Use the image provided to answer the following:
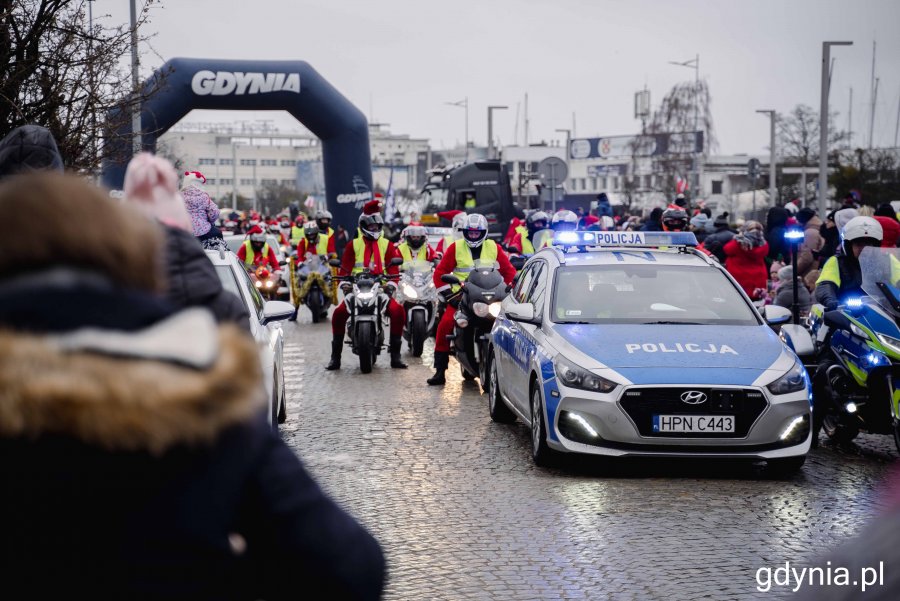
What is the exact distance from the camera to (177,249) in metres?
3.02

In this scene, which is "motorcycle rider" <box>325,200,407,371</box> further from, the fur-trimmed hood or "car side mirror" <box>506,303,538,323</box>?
the fur-trimmed hood

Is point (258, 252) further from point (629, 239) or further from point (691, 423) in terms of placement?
point (691, 423)

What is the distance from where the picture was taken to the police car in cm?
892

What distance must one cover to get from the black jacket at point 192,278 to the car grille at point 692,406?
6047 millimetres

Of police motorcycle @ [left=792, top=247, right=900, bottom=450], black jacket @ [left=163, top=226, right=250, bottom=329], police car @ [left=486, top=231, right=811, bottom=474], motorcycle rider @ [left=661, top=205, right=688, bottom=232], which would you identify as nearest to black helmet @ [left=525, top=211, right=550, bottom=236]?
motorcycle rider @ [left=661, top=205, right=688, bottom=232]

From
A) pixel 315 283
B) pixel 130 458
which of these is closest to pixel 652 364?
pixel 130 458

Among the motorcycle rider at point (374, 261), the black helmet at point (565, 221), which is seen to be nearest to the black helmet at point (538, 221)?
the black helmet at point (565, 221)

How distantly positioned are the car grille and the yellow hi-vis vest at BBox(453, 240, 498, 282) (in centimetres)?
649

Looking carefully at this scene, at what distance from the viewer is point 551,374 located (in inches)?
371

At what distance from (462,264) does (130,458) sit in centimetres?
1365

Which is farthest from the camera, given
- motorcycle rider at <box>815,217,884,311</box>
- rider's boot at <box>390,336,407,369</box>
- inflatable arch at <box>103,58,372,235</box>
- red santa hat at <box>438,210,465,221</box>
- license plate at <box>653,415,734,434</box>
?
red santa hat at <box>438,210,465,221</box>

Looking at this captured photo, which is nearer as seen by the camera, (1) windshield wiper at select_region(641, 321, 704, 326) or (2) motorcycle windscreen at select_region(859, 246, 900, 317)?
(2) motorcycle windscreen at select_region(859, 246, 900, 317)

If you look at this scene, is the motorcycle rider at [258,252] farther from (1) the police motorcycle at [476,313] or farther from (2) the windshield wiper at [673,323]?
(2) the windshield wiper at [673,323]

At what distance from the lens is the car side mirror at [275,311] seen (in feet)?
32.3
